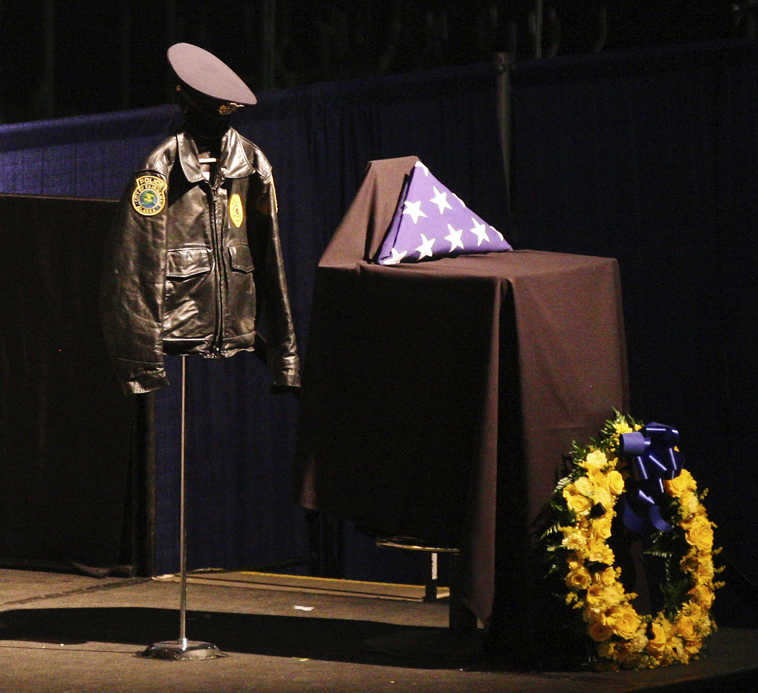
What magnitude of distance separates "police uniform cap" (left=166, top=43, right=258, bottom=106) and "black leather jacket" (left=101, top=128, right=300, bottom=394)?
0.52ft

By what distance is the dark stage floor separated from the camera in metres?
5.12

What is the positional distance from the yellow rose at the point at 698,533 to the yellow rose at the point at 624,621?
38cm

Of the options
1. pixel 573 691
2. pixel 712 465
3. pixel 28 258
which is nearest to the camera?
pixel 573 691

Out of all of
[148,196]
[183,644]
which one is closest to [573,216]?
[148,196]

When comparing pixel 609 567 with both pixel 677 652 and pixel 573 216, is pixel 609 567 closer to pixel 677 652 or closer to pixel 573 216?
pixel 677 652

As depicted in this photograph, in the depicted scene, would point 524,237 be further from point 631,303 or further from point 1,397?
point 1,397

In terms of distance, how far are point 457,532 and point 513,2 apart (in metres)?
2.82

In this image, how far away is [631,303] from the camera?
6531 mm

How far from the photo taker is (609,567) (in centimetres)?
529

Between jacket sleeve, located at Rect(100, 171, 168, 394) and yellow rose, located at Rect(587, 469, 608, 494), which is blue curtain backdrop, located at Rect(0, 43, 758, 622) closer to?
yellow rose, located at Rect(587, 469, 608, 494)

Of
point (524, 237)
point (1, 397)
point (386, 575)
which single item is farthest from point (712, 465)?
point (1, 397)

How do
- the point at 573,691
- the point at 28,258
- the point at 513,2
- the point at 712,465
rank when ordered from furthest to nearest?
the point at 28,258
the point at 513,2
the point at 712,465
the point at 573,691

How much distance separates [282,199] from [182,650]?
8.57ft

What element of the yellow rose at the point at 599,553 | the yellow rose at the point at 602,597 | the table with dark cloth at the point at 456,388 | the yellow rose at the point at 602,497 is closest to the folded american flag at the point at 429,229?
the table with dark cloth at the point at 456,388
